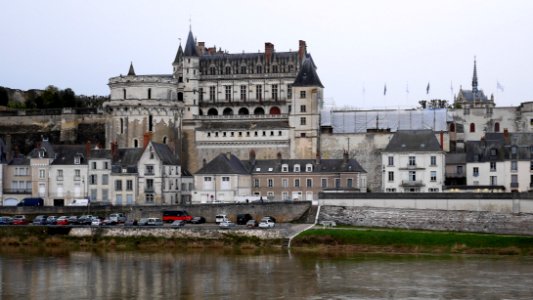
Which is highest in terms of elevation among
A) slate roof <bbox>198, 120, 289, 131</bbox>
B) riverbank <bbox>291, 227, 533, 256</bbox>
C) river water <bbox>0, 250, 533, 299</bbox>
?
slate roof <bbox>198, 120, 289, 131</bbox>

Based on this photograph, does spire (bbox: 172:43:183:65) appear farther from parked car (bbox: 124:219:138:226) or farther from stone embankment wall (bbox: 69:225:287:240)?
stone embankment wall (bbox: 69:225:287:240)

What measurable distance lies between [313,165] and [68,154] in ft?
52.3

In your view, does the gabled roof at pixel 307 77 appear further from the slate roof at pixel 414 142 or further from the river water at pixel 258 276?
the river water at pixel 258 276

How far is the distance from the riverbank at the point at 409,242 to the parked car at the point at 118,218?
11039mm

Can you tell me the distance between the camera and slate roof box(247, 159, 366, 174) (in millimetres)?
61344

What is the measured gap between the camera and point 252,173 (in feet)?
204

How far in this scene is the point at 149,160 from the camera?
61.9 meters

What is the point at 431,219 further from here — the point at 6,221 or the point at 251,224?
the point at 6,221

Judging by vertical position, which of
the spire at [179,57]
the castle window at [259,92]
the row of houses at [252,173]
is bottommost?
the row of houses at [252,173]

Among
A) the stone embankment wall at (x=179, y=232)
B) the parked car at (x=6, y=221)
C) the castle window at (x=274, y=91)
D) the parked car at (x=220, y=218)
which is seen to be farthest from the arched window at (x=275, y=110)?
the parked car at (x=6, y=221)

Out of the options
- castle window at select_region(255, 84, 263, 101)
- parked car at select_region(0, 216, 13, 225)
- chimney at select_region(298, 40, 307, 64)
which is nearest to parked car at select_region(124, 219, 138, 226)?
parked car at select_region(0, 216, 13, 225)

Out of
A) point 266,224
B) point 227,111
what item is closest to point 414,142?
point 266,224

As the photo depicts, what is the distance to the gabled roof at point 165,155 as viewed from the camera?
204ft

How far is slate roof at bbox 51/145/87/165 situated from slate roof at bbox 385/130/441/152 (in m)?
19.6
